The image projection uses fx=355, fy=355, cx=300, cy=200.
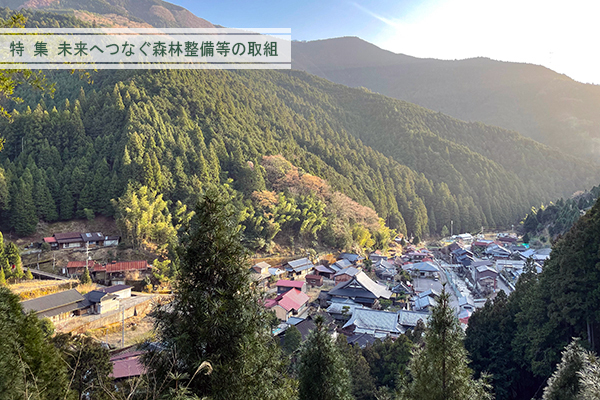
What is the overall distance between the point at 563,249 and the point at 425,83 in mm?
155223

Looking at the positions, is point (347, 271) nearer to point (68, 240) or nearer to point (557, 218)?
point (68, 240)

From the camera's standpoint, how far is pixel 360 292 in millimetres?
24000

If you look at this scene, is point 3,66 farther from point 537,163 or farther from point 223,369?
point 537,163

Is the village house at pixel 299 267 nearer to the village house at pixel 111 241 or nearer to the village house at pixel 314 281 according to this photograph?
the village house at pixel 314 281

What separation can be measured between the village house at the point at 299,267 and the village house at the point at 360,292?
4.62 metres

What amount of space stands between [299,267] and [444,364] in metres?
23.7

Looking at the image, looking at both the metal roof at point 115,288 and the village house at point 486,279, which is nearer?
the metal roof at point 115,288

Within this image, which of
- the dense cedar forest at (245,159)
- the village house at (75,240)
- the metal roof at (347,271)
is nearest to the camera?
the village house at (75,240)

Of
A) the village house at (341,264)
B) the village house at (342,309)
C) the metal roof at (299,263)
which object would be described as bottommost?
the village house at (342,309)

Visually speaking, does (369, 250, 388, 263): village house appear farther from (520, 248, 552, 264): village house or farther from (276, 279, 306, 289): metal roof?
(276, 279, 306, 289): metal roof

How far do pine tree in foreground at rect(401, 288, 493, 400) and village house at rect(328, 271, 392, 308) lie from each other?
1839 centimetres

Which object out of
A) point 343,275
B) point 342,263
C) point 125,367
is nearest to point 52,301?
point 125,367

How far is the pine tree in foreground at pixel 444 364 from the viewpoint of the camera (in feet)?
17.4

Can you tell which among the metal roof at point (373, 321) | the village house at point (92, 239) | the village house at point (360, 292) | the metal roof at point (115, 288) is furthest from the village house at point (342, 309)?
the village house at point (92, 239)
